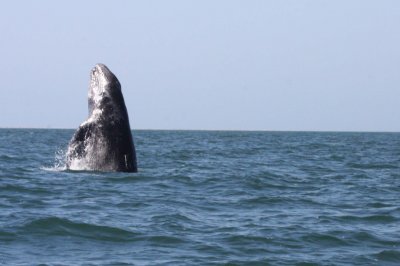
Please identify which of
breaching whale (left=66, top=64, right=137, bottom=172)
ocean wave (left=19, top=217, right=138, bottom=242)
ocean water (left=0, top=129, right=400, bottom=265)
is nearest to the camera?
ocean water (left=0, top=129, right=400, bottom=265)

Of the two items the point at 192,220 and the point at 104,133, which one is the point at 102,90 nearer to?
the point at 104,133

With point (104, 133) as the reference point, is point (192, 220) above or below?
below

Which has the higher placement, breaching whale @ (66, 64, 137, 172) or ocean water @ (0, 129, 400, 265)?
breaching whale @ (66, 64, 137, 172)

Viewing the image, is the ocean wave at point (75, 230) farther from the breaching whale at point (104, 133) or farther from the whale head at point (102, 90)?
the whale head at point (102, 90)

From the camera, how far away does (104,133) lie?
17.7 m

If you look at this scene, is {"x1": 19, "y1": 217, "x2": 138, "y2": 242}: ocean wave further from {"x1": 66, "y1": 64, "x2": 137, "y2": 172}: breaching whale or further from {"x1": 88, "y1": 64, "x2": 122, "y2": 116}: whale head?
{"x1": 88, "y1": 64, "x2": 122, "y2": 116}: whale head

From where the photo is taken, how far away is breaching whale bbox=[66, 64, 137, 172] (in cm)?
1767

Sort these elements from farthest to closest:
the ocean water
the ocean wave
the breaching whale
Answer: the breaching whale, the ocean wave, the ocean water

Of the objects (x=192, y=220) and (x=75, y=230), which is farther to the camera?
(x=192, y=220)

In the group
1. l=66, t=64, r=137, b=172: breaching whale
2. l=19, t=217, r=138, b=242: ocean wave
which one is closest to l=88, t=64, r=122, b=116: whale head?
l=66, t=64, r=137, b=172: breaching whale

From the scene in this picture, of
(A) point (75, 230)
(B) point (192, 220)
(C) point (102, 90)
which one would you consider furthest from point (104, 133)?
(A) point (75, 230)

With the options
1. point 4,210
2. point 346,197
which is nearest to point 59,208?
point 4,210

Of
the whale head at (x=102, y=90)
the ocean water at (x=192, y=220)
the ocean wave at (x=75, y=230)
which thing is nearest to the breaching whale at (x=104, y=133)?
the whale head at (x=102, y=90)

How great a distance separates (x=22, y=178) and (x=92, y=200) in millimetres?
4852
